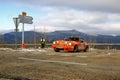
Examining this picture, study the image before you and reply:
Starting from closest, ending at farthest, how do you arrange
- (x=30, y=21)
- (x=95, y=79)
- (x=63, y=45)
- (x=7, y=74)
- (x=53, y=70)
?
(x=95, y=79) → (x=7, y=74) → (x=53, y=70) → (x=63, y=45) → (x=30, y=21)

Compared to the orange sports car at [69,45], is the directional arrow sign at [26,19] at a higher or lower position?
higher

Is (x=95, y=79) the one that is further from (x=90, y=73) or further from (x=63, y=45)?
(x=63, y=45)

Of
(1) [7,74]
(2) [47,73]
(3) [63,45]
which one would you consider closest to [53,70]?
(2) [47,73]

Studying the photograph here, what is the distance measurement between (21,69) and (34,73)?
1.40 meters

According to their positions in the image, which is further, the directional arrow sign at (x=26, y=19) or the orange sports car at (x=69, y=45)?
the directional arrow sign at (x=26, y=19)

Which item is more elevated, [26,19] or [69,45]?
[26,19]

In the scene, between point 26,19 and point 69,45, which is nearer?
point 69,45

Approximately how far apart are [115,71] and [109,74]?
3.62 ft

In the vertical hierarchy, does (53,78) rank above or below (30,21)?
below

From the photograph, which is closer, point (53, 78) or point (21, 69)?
point (53, 78)

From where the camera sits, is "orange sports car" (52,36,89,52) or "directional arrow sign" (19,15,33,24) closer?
"orange sports car" (52,36,89,52)

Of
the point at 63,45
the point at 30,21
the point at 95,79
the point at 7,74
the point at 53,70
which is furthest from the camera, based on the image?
the point at 30,21

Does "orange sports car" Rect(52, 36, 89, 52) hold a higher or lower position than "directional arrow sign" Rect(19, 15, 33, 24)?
lower

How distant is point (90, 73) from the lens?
14.2 meters
